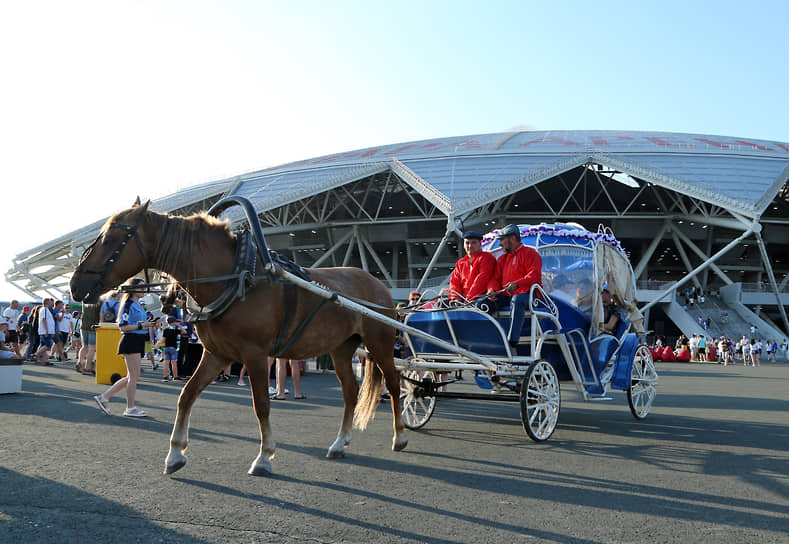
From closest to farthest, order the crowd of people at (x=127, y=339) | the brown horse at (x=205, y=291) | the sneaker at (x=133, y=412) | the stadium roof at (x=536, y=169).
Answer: the brown horse at (x=205, y=291) → the crowd of people at (x=127, y=339) → the sneaker at (x=133, y=412) → the stadium roof at (x=536, y=169)

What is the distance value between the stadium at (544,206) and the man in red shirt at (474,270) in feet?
101

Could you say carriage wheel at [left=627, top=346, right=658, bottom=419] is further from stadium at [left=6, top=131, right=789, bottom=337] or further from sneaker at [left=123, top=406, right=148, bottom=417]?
stadium at [left=6, top=131, right=789, bottom=337]

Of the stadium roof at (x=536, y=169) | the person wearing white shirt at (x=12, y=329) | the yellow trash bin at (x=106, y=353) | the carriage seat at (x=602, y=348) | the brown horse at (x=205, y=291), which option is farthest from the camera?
the stadium roof at (x=536, y=169)

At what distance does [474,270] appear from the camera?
8.33 meters

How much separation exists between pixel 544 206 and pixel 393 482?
49.0 m

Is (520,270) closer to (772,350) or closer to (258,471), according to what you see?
(258,471)

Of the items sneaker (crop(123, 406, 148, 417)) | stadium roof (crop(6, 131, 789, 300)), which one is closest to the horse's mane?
sneaker (crop(123, 406, 148, 417))

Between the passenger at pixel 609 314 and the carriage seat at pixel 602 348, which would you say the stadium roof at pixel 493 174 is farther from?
the carriage seat at pixel 602 348

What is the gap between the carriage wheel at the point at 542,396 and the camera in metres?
7.07

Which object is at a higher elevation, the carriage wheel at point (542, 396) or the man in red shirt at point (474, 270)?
the man in red shirt at point (474, 270)

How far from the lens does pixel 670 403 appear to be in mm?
12492

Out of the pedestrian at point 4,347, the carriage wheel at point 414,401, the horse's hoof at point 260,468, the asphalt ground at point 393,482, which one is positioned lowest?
the asphalt ground at point 393,482

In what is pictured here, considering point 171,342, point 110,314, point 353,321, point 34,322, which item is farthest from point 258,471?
point 34,322

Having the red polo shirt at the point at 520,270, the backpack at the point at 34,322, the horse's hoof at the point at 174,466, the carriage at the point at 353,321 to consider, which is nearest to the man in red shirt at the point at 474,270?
the red polo shirt at the point at 520,270
